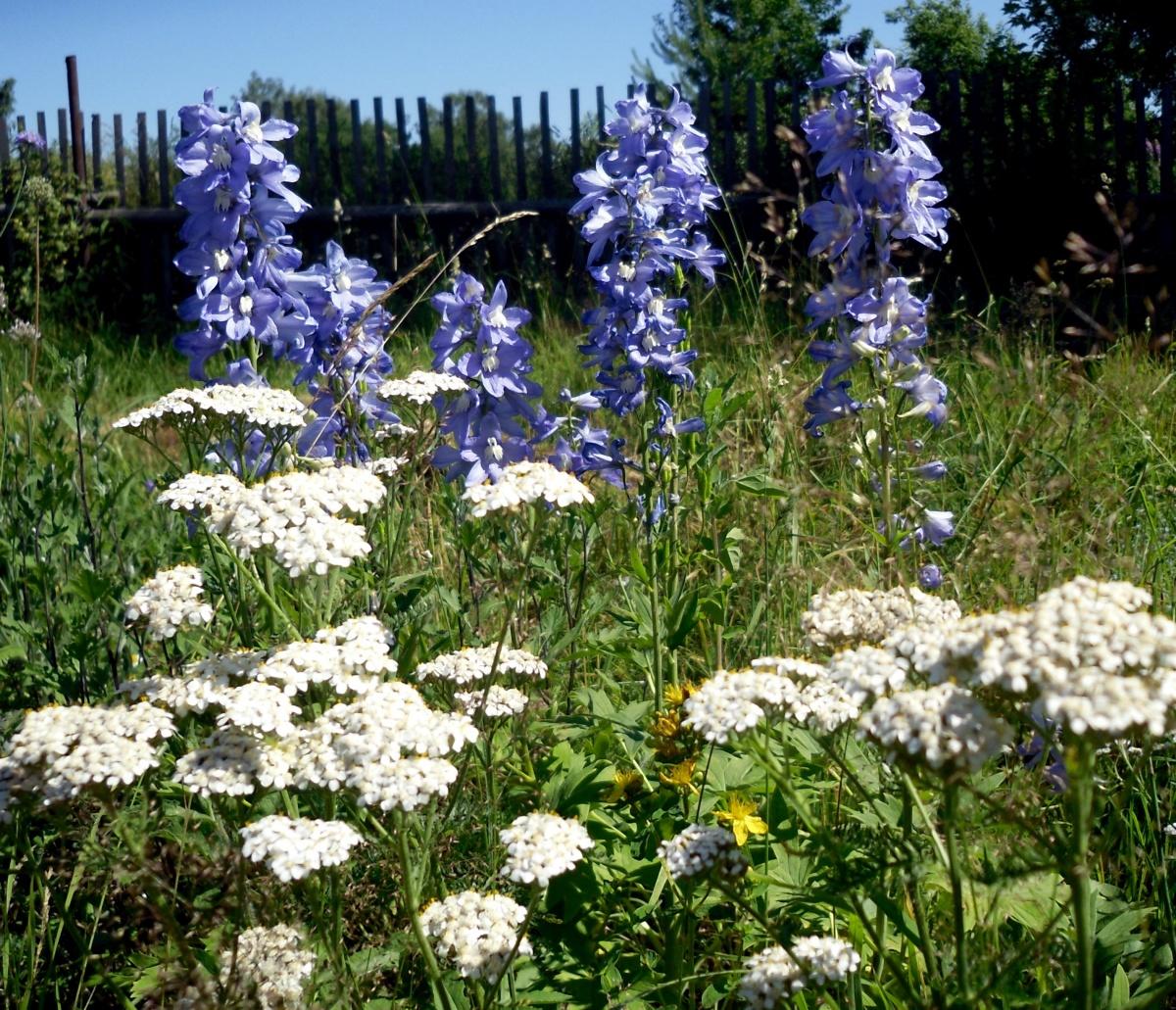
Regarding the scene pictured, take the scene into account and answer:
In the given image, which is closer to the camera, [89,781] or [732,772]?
[89,781]

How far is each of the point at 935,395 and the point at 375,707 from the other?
1710 millimetres

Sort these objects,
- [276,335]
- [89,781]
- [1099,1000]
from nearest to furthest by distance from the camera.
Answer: [89,781] < [1099,1000] < [276,335]

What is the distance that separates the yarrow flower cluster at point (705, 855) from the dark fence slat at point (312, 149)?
454 inches

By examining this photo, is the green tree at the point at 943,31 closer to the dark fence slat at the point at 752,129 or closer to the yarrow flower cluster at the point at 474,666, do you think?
the dark fence slat at the point at 752,129

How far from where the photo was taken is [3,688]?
280cm

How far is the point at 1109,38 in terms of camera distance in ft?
56.6

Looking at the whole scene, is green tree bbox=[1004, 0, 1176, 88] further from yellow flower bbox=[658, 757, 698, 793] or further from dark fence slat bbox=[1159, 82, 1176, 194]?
yellow flower bbox=[658, 757, 698, 793]

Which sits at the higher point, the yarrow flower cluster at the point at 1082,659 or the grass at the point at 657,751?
the yarrow flower cluster at the point at 1082,659

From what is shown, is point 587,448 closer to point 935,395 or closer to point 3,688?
point 935,395

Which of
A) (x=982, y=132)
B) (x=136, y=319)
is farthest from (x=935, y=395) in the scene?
(x=136, y=319)

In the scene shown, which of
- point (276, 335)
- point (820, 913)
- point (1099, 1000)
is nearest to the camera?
point (1099, 1000)

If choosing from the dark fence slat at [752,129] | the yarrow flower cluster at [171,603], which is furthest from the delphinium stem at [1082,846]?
the dark fence slat at [752,129]

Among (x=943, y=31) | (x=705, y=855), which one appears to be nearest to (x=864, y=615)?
(x=705, y=855)

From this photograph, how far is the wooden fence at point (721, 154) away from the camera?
10.3 metres
